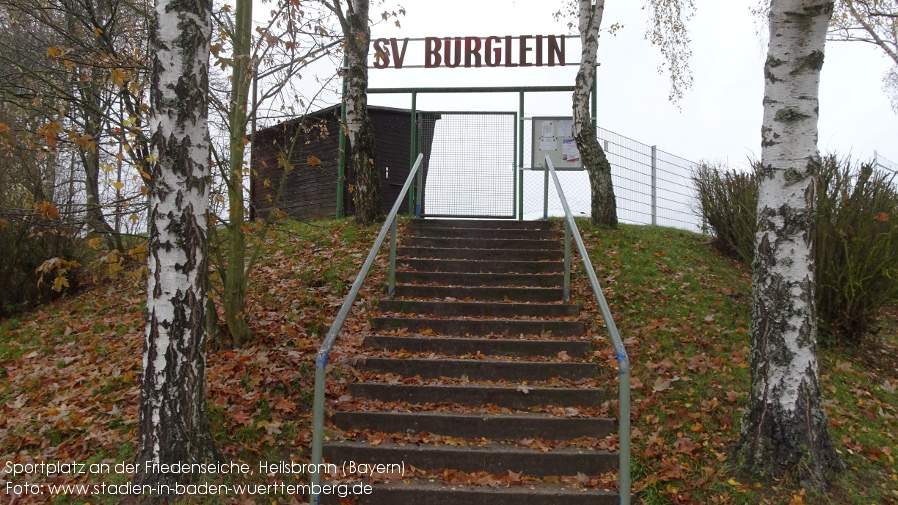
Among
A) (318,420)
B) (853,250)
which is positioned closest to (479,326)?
(318,420)

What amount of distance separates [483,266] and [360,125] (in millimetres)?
3098

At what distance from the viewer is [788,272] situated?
12.8 ft

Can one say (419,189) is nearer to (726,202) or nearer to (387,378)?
(726,202)

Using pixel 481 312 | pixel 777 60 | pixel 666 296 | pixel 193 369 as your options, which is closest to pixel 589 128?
pixel 666 296

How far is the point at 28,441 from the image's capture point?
4.25 meters

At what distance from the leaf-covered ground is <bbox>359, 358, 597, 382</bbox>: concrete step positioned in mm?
239

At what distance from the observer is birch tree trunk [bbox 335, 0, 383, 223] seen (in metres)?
8.78

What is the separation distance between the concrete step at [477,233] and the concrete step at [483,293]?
1601 mm

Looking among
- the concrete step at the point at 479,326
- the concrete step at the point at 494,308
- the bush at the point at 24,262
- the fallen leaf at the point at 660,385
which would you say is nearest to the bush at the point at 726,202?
the concrete step at the point at 494,308

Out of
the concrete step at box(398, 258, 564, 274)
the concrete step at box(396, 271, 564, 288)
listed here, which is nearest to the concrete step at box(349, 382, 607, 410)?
the concrete step at box(396, 271, 564, 288)

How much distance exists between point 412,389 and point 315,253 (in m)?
3.74

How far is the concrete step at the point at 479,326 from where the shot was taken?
18.3ft

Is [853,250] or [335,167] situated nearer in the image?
[853,250]

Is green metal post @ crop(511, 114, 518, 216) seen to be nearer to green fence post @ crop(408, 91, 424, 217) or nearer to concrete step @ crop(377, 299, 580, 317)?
green fence post @ crop(408, 91, 424, 217)
